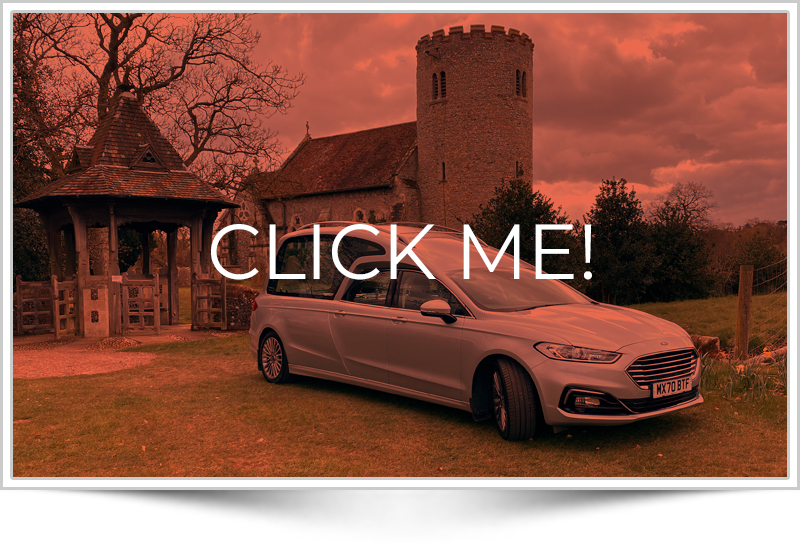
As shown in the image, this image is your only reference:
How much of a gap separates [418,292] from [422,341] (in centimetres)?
58

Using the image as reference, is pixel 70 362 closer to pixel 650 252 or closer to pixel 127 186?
pixel 127 186

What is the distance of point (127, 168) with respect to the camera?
17.0 metres

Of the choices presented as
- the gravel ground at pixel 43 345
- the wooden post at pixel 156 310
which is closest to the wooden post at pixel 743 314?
the wooden post at pixel 156 310

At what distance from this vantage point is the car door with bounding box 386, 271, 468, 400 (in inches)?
241

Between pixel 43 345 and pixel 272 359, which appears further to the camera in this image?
pixel 43 345

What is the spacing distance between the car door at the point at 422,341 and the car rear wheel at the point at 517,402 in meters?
0.55

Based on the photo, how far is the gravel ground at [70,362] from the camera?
10.5 metres

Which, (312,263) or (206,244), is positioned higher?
(206,244)

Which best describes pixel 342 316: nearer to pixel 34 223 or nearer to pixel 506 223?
pixel 506 223

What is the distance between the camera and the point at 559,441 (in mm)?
5715

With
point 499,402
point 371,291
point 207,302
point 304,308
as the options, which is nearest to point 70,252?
point 207,302

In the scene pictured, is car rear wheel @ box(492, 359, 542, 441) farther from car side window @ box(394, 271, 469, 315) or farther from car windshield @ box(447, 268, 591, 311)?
car side window @ box(394, 271, 469, 315)

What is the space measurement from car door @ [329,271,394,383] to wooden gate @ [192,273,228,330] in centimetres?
955
